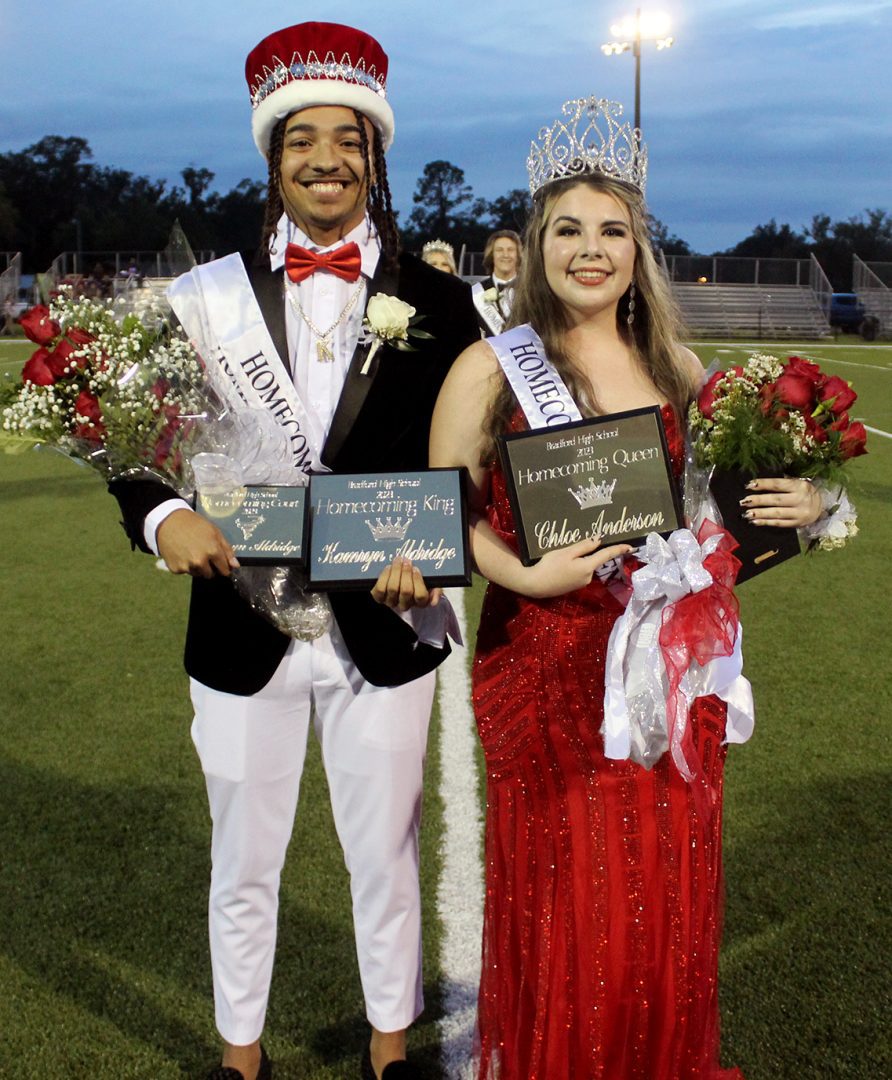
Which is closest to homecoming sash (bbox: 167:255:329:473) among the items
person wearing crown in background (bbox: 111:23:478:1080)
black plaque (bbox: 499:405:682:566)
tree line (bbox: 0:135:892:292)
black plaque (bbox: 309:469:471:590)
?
person wearing crown in background (bbox: 111:23:478:1080)

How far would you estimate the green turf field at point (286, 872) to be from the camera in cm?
291

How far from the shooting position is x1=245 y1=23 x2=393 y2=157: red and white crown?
97.9 inches

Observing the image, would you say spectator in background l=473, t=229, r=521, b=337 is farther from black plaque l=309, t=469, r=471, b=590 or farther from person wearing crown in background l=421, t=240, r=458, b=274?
black plaque l=309, t=469, r=471, b=590

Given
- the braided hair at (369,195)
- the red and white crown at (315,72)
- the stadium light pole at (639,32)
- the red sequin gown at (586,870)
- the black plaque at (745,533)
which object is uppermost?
the stadium light pole at (639,32)

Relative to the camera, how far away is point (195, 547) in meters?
2.25

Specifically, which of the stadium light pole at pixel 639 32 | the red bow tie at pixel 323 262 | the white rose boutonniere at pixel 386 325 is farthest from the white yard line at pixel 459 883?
the stadium light pole at pixel 639 32

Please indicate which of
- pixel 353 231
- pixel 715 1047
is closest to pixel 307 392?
pixel 353 231

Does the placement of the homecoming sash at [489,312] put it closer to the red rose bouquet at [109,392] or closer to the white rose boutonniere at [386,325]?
the white rose boutonniere at [386,325]

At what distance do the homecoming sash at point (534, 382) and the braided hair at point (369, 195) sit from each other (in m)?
0.32

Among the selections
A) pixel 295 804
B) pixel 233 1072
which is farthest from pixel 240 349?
pixel 233 1072

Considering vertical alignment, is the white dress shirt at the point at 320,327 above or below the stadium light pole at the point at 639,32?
below

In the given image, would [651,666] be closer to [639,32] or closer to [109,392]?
[109,392]

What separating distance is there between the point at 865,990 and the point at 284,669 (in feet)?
5.43

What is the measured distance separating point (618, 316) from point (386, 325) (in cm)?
50
